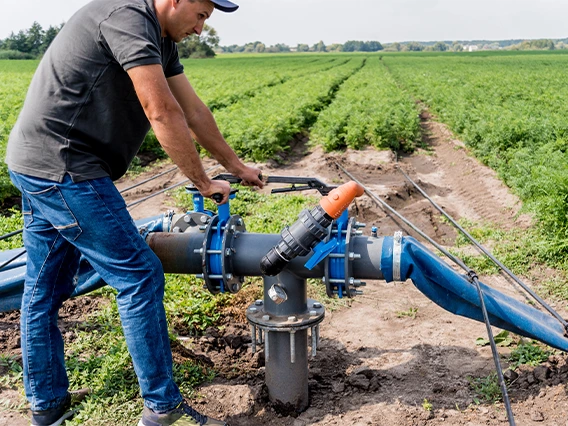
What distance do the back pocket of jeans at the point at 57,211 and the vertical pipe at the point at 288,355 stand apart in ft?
2.81

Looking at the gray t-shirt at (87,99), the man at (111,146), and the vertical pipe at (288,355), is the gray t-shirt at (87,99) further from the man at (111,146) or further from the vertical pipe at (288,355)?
the vertical pipe at (288,355)

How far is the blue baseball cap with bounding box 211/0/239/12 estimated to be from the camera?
2400 millimetres

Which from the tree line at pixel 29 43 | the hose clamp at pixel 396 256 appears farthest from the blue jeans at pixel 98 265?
the tree line at pixel 29 43

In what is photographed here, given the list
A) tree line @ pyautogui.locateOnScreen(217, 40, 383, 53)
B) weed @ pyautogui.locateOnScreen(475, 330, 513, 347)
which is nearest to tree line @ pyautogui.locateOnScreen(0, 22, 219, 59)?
tree line @ pyautogui.locateOnScreen(217, 40, 383, 53)

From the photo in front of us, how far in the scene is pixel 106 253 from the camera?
250 cm

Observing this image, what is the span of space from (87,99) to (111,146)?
207 mm

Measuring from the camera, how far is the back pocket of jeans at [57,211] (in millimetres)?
2469

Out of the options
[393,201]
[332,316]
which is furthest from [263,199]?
[332,316]

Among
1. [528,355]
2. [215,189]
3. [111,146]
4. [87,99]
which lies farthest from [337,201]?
[528,355]

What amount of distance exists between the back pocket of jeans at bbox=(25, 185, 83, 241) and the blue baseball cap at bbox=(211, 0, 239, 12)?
94 cm

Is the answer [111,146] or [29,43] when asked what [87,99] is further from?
[29,43]

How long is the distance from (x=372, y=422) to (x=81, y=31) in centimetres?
209

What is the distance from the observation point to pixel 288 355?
289 centimetres

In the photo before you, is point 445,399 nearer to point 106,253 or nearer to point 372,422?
point 372,422
